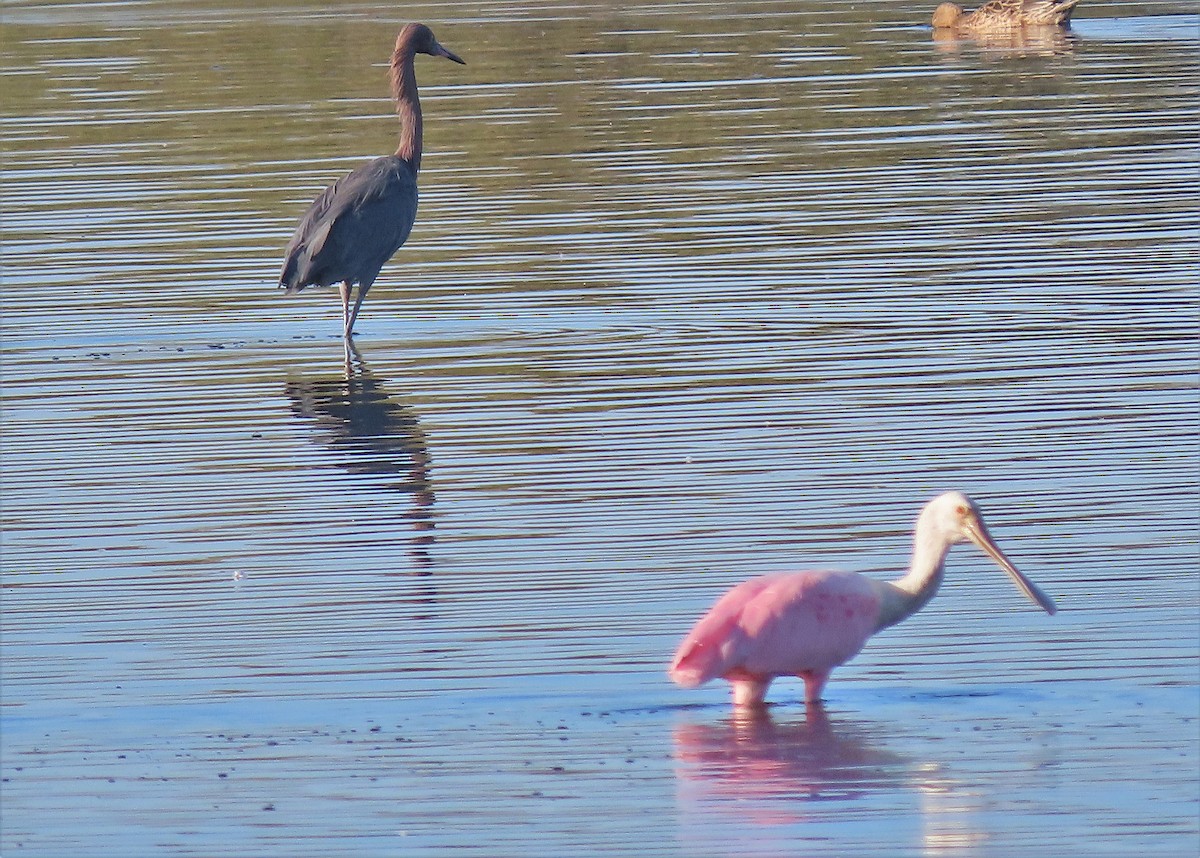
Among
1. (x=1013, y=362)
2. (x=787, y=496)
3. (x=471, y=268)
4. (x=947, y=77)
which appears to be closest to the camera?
(x=787, y=496)

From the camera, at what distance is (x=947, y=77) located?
27188 mm

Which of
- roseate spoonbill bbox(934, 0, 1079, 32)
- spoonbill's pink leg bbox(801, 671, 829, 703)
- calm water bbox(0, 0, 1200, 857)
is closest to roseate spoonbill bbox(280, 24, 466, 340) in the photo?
calm water bbox(0, 0, 1200, 857)

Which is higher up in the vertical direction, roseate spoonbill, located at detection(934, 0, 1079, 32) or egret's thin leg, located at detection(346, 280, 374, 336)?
roseate spoonbill, located at detection(934, 0, 1079, 32)

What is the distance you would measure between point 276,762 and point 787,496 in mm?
3333

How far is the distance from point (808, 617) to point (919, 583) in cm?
52

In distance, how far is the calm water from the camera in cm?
655

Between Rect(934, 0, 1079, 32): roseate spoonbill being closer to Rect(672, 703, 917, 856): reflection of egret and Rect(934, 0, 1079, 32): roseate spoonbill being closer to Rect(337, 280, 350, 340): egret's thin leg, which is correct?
Rect(337, 280, 350, 340): egret's thin leg

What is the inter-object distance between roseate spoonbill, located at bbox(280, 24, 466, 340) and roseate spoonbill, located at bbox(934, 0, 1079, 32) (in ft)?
67.1

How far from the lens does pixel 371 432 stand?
11477mm

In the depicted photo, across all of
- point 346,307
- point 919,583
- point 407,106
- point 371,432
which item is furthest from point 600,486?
point 407,106

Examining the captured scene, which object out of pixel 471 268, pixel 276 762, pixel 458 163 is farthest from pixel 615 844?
pixel 458 163

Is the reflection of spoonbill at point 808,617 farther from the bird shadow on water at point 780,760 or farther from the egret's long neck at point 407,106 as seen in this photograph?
the egret's long neck at point 407,106

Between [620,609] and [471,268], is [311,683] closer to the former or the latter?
[620,609]

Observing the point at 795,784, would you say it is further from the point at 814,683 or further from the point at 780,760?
the point at 814,683
